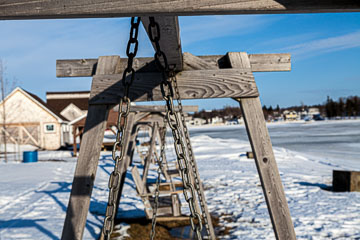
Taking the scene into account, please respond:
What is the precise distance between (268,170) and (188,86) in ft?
3.57

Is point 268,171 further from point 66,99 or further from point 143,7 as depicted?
point 66,99

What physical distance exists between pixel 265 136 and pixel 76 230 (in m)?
1.76

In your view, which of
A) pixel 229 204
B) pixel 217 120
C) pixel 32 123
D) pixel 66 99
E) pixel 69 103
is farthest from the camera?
pixel 217 120

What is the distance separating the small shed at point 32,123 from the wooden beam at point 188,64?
82.8 ft

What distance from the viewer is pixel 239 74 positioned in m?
3.03

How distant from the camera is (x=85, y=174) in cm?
257

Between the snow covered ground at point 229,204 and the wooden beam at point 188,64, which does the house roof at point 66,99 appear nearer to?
the snow covered ground at point 229,204

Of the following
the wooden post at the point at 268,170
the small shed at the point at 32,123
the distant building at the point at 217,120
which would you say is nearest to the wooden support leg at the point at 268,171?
the wooden post at the point at 268,170

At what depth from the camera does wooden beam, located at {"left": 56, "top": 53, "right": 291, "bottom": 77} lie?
310 centimetres

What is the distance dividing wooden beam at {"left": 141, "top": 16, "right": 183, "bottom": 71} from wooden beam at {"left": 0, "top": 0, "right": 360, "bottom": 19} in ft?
1.26

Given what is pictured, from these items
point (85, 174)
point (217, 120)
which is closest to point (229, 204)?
point (85, 174)

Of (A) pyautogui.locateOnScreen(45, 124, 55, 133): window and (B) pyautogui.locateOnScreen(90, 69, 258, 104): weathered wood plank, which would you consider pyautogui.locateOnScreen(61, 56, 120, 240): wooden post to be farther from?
(A) pyautogui.locateOnScreen(45, 124, 55, 133): window

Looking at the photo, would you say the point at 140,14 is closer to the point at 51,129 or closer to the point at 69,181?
the point at 69,181

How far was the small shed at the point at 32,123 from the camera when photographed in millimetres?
26812
